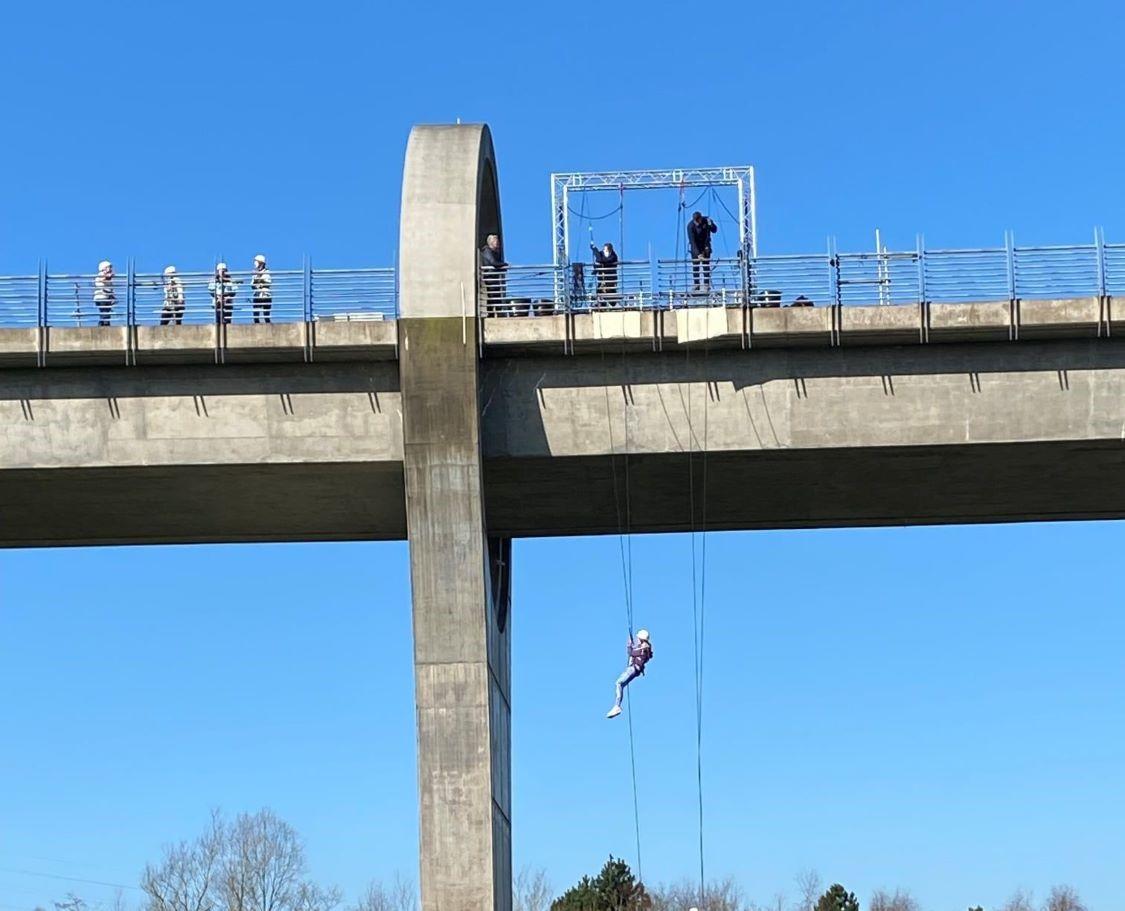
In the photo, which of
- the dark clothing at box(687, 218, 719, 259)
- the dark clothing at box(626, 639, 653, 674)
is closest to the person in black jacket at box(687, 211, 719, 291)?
the dark clothing at box(687, 218, 719, 259)

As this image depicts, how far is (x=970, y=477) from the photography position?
3425 cm

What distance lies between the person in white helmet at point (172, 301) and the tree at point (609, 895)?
61.2 metres

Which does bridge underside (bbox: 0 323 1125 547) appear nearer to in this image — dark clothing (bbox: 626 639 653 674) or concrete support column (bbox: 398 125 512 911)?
concrete support column (bbox: 398 125 512 911)

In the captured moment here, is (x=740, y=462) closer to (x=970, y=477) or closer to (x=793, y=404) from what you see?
(x=793, y=404)

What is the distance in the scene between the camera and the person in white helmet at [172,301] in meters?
33.3

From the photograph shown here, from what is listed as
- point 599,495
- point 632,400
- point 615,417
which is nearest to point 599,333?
point 632,400

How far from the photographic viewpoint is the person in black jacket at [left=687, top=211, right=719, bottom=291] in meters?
33.5

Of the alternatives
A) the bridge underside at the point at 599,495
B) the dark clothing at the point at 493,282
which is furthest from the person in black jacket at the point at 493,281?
the bridge underside at the point at 599,495

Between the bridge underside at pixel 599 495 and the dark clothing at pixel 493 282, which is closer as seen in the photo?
the dark clothing at pixel 493 282

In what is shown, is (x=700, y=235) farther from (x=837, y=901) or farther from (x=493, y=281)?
(x=837, y=901)

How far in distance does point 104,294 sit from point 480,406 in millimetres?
6755

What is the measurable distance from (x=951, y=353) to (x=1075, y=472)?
3376 millimetres

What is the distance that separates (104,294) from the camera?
33.6 meters

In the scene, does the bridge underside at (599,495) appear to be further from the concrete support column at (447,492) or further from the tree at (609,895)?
the tree at (609,895)
